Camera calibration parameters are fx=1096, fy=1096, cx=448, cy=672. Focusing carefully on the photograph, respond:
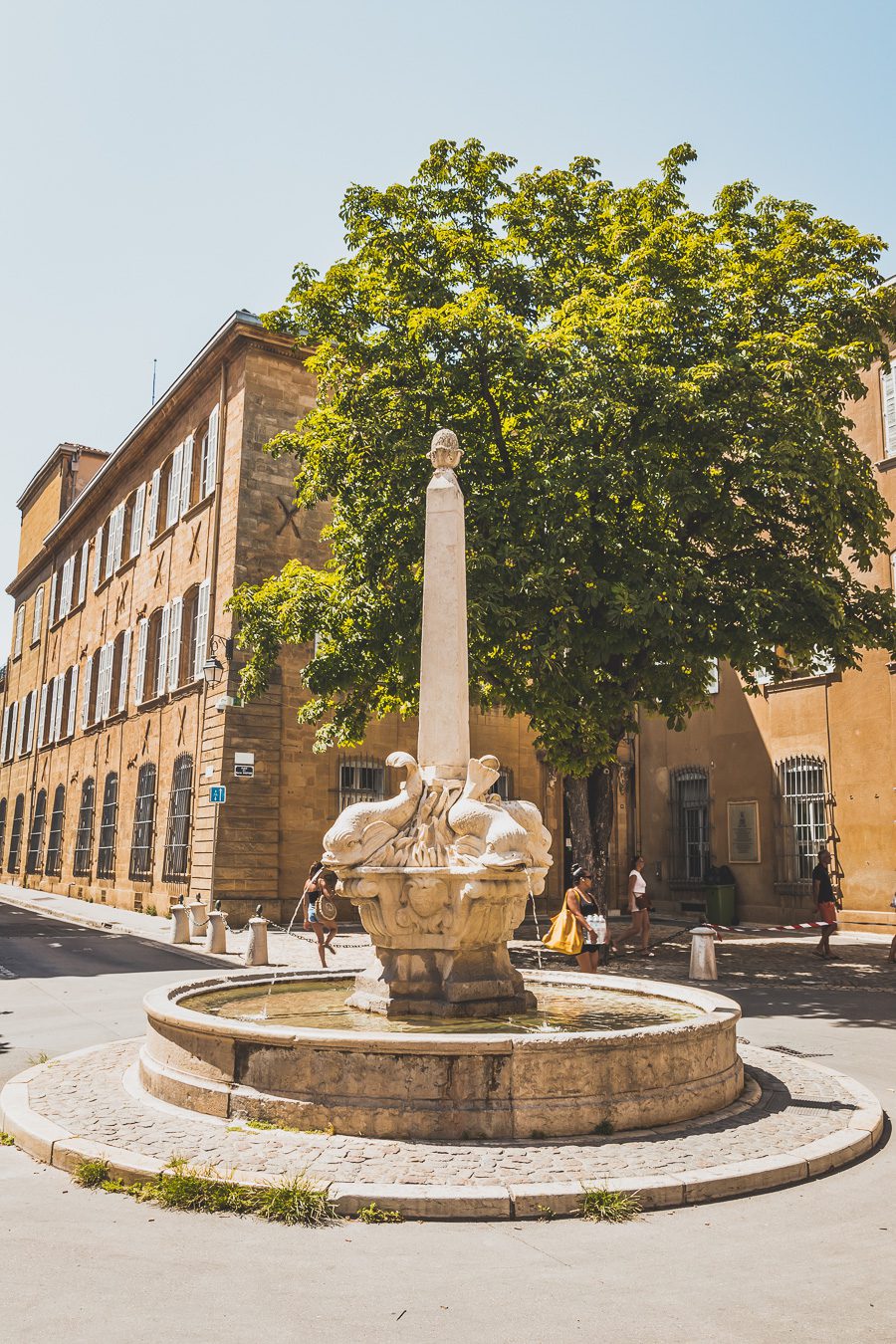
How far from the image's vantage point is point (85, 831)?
105 ft

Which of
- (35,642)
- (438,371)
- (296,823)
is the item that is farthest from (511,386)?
(35,642)

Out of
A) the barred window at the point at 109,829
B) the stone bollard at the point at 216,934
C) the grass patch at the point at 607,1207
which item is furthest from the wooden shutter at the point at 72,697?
the grass patch at the point at 607,1207

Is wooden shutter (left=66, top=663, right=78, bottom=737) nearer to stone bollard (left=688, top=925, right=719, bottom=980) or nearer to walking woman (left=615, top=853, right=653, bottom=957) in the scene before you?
walking woman (left=615, top=853, right=653, bottom=957)

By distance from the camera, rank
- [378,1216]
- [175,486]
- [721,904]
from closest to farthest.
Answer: [378,1216], [721,904], [175,486]

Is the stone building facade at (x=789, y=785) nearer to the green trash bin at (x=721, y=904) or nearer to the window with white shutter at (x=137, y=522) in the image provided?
the green trash bin at (x=721, y=904)

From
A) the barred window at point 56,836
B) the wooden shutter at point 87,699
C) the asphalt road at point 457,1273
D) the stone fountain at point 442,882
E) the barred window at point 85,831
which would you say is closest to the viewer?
the asphalt road at point 457,1273

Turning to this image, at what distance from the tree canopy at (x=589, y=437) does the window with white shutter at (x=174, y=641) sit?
7540mm

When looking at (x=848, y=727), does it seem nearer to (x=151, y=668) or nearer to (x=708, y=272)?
(x=708, y=272)

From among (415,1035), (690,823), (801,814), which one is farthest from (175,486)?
(415,1035)

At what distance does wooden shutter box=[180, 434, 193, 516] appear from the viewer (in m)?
25.7

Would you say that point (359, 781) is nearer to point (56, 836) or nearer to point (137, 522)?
point (137, 522)

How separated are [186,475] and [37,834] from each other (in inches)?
736

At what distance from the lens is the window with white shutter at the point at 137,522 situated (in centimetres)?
2983

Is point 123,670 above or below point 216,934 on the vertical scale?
above
